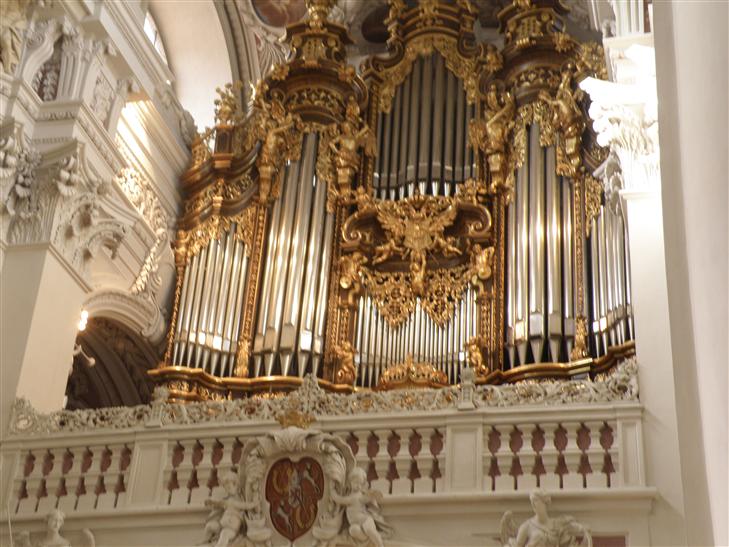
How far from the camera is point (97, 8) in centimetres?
1090

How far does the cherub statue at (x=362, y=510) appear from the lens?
7.77 m

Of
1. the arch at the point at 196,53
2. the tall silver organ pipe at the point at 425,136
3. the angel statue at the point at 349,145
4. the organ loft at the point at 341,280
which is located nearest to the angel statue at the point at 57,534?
the organ loft at the point at 341,280

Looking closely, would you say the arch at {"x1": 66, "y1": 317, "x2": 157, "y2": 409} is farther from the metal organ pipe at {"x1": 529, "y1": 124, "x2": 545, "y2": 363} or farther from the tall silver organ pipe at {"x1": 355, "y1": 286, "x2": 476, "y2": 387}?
the metal organ pipe at {"x1": 529, "y1": 124, "x2": 545, "y2": 363}

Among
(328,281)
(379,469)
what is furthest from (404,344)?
(379,469)

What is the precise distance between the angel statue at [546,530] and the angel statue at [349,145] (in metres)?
5.48

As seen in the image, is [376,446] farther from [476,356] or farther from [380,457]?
[476,356]

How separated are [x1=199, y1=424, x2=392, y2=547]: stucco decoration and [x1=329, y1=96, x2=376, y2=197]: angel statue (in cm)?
459

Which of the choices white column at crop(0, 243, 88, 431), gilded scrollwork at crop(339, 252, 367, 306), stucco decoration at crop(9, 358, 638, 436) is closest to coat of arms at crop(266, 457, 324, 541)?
stucco decoration at crop(9, 358, 638, 436)

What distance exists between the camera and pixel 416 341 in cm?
1128

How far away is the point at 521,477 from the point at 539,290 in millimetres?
3396

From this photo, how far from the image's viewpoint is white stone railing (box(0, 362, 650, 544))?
7809 millimetres

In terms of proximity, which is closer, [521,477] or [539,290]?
[521,477]

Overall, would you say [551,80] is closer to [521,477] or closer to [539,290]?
[539,290]

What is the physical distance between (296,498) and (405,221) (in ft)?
14.9
